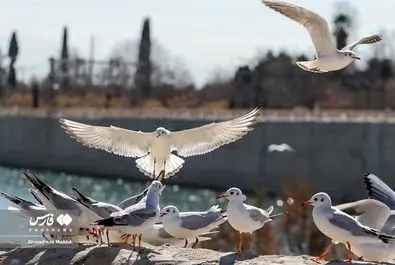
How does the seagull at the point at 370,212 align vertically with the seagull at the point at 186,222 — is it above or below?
above

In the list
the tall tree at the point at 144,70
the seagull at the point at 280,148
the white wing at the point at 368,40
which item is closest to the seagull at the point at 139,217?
the white wing at the point at 368,40

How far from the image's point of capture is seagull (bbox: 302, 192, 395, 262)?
6.38 meters

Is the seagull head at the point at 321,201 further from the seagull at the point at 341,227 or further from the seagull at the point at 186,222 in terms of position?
the seagull at the point at 186,222

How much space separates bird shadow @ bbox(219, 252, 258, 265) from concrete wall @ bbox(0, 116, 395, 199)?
25826 mm

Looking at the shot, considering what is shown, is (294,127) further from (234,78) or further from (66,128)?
(66,128)

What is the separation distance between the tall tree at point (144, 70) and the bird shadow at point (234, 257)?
6142cm

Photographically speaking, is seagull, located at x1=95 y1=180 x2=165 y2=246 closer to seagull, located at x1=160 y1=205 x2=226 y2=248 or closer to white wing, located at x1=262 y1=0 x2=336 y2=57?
seagull, located at x1=160 y1=205 x2=226 y2=248

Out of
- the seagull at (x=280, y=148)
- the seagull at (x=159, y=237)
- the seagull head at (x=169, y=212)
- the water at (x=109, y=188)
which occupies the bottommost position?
the water at (x=109, y=188)

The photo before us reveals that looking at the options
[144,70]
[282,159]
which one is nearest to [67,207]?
[282,159]

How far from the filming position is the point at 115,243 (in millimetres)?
6996

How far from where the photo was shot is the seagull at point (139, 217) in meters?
6.61

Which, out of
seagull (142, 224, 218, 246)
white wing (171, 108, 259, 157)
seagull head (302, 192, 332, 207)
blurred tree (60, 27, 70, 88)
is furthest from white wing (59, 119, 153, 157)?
blurred tree (60, 27, 70, 88)

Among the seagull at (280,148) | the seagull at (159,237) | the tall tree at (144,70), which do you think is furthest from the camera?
the tall tree at (144,70)

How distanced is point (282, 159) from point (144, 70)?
3390cm
